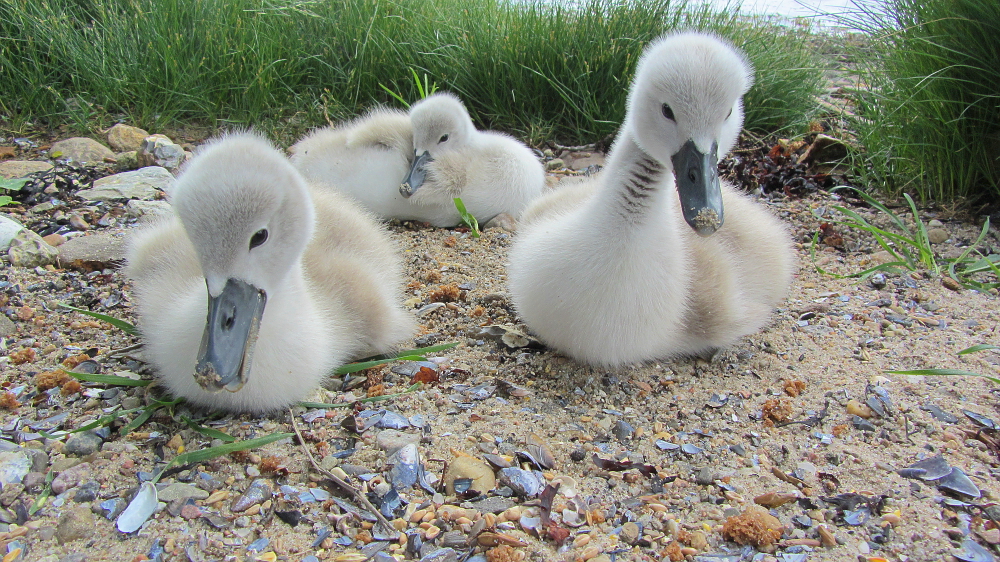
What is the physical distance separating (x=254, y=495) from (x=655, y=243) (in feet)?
5.37

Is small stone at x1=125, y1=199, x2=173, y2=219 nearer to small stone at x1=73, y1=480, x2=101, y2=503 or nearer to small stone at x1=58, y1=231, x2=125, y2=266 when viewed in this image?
small stone at x1=58, y1=231, x2=125, y2=266

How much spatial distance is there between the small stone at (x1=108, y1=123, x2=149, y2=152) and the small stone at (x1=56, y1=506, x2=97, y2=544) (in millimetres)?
4067

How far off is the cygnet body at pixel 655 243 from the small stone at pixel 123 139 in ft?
11.9

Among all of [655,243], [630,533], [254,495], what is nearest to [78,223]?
[254,495]

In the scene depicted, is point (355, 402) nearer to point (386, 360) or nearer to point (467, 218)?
point (386, 360)

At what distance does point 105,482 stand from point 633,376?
1.88 meters

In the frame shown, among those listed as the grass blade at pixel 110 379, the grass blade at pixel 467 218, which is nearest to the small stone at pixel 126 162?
the grass blade at pixel 467 218

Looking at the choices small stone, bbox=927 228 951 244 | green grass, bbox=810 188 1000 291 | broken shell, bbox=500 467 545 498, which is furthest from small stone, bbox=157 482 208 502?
small stone, bbox=927 228 951 244

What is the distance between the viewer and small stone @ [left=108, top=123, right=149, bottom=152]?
18.0 ft

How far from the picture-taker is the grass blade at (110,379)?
260 centimetres

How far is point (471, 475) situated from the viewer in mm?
2275

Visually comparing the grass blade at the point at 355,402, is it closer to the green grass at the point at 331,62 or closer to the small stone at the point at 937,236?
the small stone at the point at 937,236

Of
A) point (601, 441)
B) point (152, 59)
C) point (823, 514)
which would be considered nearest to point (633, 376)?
point (601, 441)

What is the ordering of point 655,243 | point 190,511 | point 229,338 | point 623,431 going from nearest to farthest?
point 190,511, point 229,338, point 623,431, point 655,243
